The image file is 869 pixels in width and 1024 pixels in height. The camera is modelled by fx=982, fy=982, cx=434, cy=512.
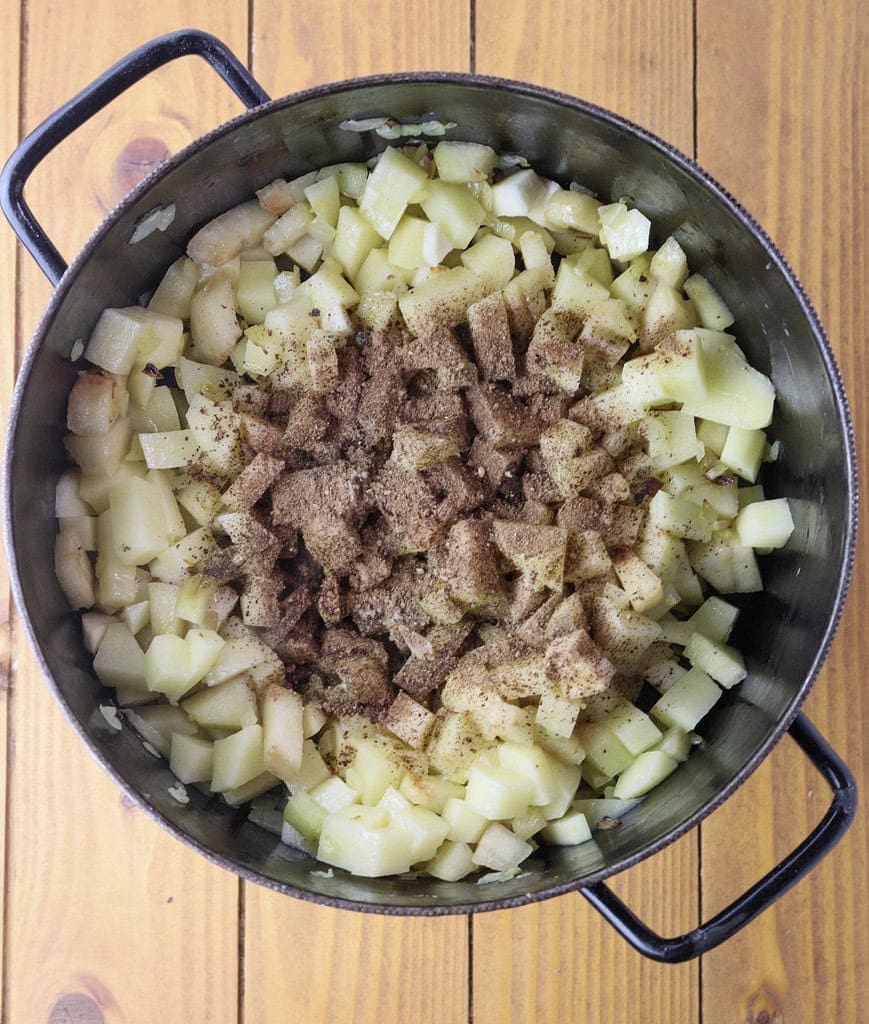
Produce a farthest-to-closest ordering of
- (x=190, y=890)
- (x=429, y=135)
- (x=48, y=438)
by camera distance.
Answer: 1. (x=190, y=890)
2. (x=429, y=135)
3. (x=48, y=438)

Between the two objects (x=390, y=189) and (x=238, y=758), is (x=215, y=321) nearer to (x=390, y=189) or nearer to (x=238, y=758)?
(x=390, y=189)

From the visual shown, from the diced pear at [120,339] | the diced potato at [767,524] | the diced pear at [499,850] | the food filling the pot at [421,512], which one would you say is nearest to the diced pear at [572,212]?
the food filling the pot at [421,512]

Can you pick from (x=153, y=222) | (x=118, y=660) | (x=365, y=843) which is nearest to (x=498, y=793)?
(x=365, y=843)

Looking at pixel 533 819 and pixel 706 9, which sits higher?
pixel 706 9

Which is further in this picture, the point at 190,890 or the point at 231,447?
the point at 190,890

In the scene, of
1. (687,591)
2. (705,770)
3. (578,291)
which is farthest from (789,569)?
(578,291)

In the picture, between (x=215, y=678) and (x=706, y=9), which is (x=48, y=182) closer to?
(x=215, y=678)

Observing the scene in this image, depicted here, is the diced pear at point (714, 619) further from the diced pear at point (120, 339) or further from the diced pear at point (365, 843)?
the diced pear at point (120, 339)
